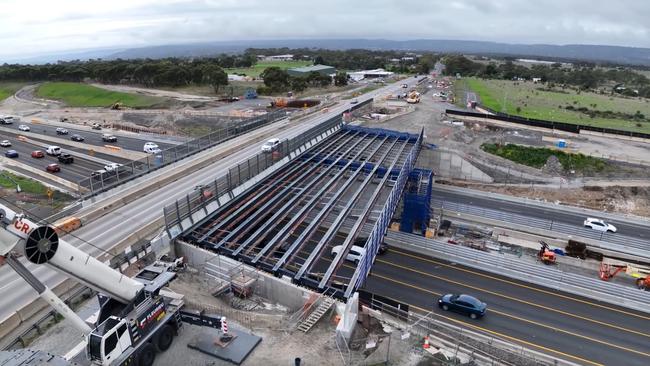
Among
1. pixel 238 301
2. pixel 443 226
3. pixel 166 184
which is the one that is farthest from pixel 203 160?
pixel 443 226

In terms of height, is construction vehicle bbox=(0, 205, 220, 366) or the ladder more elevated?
construction vehicle bbox=(0, 205, 220, 366)

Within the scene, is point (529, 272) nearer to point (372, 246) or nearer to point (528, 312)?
point (528, 312)

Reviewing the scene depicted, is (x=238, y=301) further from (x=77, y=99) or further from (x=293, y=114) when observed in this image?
(x=77, y=99)

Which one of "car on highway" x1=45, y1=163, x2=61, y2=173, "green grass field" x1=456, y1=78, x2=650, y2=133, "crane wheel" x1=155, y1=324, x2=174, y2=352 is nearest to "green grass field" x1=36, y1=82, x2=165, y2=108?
"car on highway" x1=45, y1=163, x2=61, y2=173

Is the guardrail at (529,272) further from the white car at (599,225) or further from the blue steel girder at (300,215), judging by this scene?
the white car at (599,225)

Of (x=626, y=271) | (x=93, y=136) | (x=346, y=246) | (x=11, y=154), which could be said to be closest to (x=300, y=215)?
(x=346, y=246)

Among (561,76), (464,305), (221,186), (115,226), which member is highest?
(561,76)

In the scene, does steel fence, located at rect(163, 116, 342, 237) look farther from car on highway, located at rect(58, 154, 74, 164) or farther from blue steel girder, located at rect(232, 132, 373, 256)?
car on highway, located at rect(58, 154, 74, 164)
